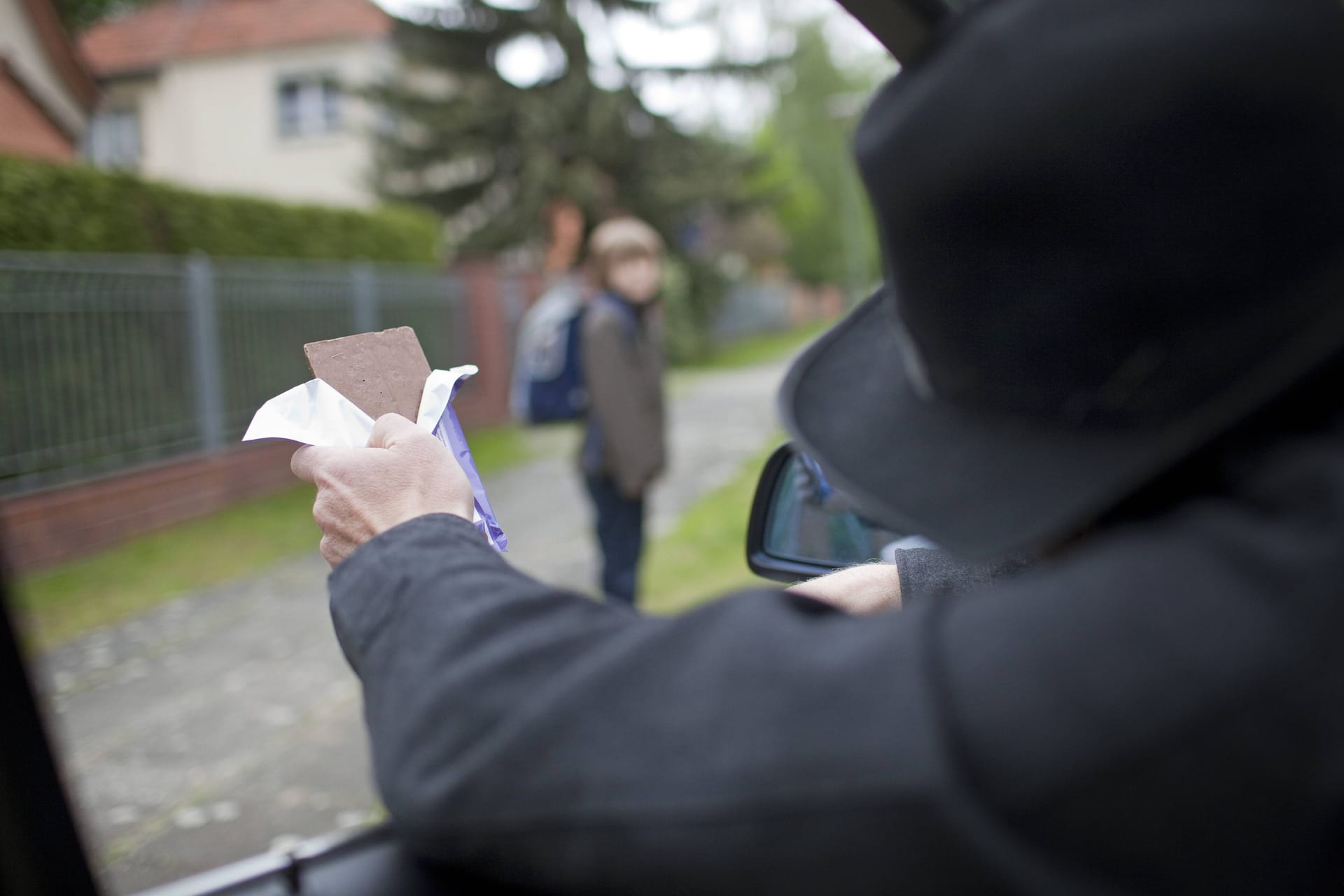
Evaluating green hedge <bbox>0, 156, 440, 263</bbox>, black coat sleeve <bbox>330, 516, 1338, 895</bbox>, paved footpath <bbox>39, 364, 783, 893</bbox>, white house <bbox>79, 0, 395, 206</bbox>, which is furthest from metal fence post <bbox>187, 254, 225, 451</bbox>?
white house <bbox>79, 0, 395, 206</bbox>

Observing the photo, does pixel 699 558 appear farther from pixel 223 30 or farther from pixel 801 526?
pixel 223 30

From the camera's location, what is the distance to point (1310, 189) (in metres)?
0.73

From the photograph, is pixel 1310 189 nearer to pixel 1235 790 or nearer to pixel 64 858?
pixel 1235 790

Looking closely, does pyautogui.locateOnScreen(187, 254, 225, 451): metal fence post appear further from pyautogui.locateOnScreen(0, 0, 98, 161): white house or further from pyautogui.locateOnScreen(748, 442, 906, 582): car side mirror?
pyautogui.locateOnScreen(748, 442, 906, 582): car side mirror

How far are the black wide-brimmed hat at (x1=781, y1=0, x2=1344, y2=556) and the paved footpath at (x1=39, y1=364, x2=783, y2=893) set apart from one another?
1.76 meters

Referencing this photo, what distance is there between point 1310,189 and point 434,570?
73 cm

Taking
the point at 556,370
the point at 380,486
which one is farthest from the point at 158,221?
the point at 380,486

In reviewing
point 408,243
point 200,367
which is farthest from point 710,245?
point 200,367

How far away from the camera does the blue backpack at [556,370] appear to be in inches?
196

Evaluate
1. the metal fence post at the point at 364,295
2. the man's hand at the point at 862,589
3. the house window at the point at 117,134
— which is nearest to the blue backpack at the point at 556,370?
the metal fence post at the point at 364,295

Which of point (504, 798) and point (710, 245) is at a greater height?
point (710, 245)

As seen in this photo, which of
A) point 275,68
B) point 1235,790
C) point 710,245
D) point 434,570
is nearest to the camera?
point 1235,790

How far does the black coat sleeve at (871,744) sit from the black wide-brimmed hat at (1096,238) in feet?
0.34

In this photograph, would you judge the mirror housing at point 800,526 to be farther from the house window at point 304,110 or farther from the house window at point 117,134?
the house window at point 117,134
